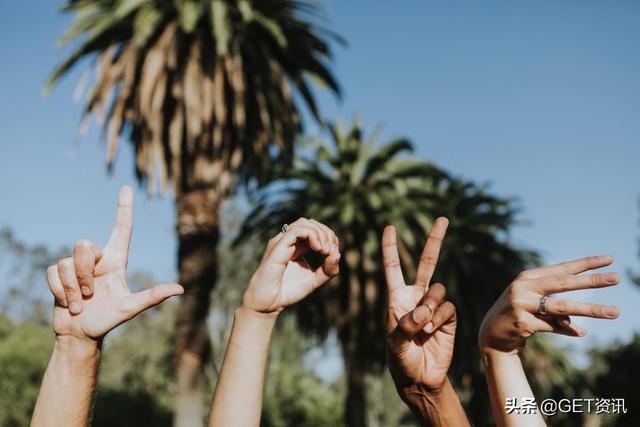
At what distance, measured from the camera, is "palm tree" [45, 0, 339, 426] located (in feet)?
40.7

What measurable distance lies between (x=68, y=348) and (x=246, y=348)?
0.55 m

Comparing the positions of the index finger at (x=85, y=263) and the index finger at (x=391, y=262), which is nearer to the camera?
the index finger at (x=85, y=263)

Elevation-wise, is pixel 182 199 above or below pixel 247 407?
above

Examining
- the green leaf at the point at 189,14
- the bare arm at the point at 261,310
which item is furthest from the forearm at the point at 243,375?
the green leaf at the point at 189,14

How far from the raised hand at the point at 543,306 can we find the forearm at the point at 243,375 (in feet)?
2.37

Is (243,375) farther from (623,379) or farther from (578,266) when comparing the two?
(623,379)

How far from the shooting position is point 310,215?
61.0ft

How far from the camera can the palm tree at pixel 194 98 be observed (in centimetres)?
1240

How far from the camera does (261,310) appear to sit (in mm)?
1979

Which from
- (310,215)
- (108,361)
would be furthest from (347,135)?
(108,361)

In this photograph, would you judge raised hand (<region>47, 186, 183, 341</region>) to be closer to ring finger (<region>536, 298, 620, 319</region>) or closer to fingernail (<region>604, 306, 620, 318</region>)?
ring finger (<region>536, 298, 620, 319</region>)

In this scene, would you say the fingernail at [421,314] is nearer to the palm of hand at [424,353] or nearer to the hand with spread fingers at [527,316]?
the palm of hand at [424,353]

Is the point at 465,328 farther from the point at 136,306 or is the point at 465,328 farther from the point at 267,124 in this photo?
the point at 136,306

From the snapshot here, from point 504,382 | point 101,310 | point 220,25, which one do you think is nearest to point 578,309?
point 504,382
